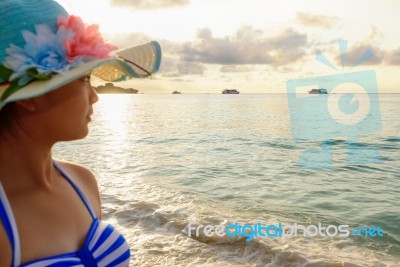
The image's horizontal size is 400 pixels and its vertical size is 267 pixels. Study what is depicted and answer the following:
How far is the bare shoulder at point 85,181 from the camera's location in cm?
208

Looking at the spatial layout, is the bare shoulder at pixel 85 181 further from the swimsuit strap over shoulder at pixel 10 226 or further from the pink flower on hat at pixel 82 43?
the pink flower on hat at pixel 82 43

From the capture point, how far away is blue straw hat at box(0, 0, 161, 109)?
146cm

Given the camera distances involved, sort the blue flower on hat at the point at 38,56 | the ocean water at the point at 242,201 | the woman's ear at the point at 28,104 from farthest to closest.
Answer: the ocean water at the point at 242,201, the woman's ear at the point at 28,104, the blue flower on hat at the point at 38,56

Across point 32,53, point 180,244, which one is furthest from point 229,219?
point 32,53

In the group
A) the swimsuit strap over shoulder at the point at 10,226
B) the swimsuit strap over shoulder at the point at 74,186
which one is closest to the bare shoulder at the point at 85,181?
the swimsuit strap over shoulder at the point at 74,186

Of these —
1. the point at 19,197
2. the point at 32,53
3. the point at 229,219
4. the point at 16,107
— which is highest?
the point at 32,53

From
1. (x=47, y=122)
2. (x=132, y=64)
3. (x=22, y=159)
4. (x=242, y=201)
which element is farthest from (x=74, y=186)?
(x=242, y=201)

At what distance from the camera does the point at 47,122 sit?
165 centimetres

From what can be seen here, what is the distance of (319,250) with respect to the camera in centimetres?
610

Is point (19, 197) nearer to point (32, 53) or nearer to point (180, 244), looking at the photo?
point (32, 53)

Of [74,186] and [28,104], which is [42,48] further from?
[74,186]

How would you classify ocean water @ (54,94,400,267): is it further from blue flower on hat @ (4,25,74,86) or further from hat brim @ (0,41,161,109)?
blue flower on hat @ (4,25,74,86)

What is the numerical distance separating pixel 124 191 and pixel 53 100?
308 inches

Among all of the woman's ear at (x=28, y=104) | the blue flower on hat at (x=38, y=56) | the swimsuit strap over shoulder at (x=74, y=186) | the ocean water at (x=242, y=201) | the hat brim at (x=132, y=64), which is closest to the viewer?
the blue flower on hat at (x=38, y=56)
